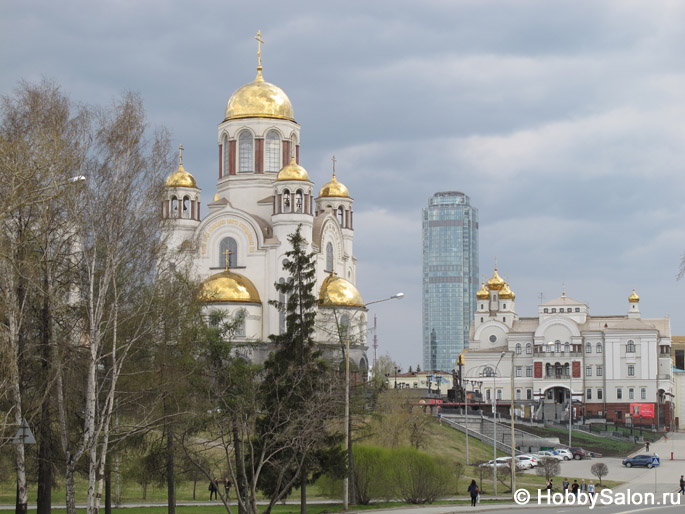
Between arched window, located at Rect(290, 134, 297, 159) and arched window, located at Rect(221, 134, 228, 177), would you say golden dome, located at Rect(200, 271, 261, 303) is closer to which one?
arched window, located at Rect(221, 134, 228, 177)

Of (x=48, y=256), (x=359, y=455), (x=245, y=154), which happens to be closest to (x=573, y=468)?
(x=359, y=455)

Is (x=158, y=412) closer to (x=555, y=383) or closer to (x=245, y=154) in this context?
(x=245, y=154)

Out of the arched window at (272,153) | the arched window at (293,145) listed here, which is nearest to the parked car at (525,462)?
the arched window at (293,145)

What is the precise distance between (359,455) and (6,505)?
1157 cm

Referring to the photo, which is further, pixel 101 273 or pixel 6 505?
pixel 6 505

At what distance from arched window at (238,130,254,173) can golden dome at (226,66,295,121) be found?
137 cm

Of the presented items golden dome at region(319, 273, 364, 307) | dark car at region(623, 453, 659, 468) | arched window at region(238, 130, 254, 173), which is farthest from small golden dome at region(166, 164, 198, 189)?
dark car at region(623, 453, 659, 468)

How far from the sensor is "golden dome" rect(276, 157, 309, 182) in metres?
69.4

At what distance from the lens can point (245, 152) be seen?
74562mm

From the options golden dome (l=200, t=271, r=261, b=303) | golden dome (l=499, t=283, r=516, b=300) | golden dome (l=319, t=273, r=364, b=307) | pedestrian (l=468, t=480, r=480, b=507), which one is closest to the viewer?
pedestrian (l=468, t=480, r=480, b=507)

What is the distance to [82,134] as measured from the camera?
2605 centimetres

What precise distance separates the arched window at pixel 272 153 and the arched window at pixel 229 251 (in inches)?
228

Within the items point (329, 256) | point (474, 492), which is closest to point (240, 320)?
point (474, 492)

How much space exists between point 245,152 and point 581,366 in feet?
124
